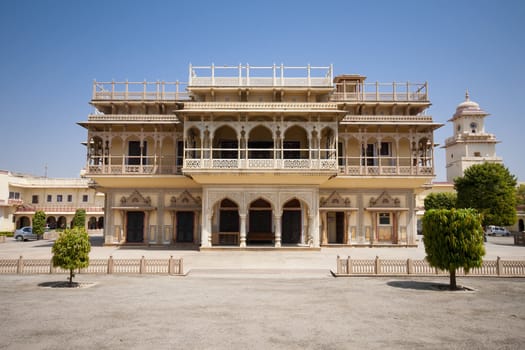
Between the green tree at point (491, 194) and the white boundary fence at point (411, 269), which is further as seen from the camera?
Result: the green tree at point (491, 194)

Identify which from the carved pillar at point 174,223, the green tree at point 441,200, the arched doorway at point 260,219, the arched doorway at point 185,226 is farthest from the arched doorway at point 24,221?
the green tree at point 441,200

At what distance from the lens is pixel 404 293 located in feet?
41.8

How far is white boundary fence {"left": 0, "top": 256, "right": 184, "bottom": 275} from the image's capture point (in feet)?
52.7

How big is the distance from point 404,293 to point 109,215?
2162 cm

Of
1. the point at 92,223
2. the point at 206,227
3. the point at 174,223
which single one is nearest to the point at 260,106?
the point at 206,227

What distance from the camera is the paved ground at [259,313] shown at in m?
8.00

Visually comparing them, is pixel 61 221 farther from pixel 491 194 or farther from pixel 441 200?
pixel 491 194

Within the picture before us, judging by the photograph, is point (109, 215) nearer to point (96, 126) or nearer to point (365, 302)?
point (96, 126)

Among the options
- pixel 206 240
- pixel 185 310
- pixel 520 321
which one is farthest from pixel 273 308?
pixel 206 240

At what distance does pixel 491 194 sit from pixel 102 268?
37754 mm

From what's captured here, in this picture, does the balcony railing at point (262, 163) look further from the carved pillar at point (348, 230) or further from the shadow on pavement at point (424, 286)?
the shadow on pavement at point (424, 286)

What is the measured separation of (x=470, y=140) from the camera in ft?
200

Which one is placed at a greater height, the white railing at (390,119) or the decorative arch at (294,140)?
the white railing at (390,119)

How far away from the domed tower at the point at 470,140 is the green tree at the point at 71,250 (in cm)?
5869
